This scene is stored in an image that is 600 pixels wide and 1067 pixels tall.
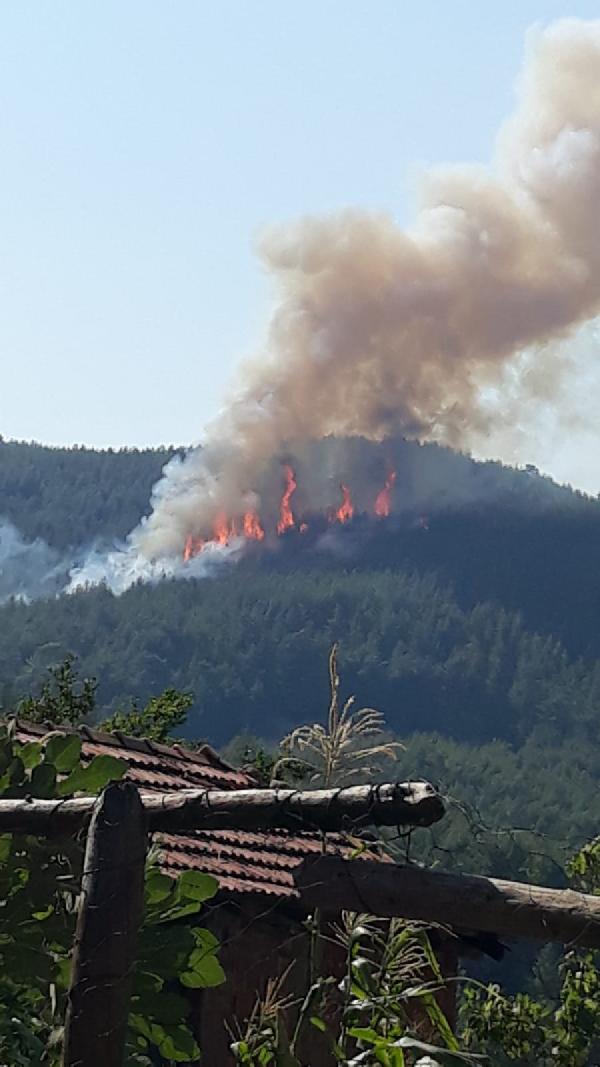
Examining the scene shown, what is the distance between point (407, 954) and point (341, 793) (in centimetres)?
48

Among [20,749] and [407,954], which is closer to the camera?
[407,954]

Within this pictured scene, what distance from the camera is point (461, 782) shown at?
188500mm

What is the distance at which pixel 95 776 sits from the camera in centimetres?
467

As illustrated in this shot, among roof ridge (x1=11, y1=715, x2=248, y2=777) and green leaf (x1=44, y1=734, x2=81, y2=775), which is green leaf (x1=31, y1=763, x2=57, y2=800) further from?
roof ridge (x1=11, y1=715, x2=248, y2=777)

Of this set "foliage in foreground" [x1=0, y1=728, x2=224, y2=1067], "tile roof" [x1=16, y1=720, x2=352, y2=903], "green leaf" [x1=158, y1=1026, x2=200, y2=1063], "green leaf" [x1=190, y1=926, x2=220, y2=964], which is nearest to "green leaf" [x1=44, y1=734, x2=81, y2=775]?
"foliage in foreground" [x1=0, y1=728, x2=224, y2=1067]

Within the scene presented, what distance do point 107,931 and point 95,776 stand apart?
2.08 ft

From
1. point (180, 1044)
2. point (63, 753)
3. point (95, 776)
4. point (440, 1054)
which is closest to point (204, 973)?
point (180, 1044)

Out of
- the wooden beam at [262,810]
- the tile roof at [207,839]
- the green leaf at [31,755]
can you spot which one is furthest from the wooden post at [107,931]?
the tile roof at [207,839]

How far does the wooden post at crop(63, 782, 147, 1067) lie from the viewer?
4074 mm

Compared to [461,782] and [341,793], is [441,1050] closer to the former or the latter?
[341,793]

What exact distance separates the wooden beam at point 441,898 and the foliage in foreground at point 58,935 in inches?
14.9

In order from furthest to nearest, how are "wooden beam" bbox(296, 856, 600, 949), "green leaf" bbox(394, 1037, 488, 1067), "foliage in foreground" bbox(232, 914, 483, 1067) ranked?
"wooden beam" bbox(296, 856, 600, 949) < "foliage in foreground" bbox(232, 914, 483, 1067) < "green leaf" bbox(394, 1037, 488, 1067)

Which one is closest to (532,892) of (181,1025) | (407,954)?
(407,954)

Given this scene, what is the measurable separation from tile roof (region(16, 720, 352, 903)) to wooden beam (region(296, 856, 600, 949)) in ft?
25.0
